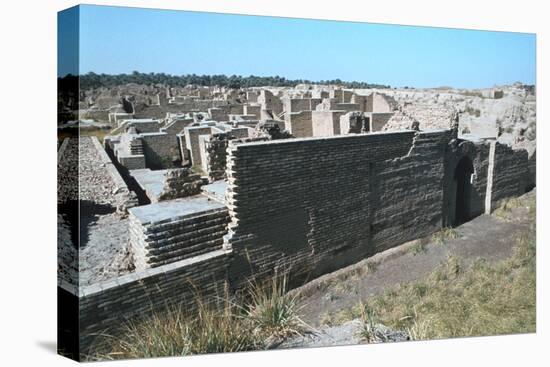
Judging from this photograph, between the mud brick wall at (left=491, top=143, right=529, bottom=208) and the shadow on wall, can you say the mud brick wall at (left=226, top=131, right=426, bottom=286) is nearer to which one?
the shadow on wall

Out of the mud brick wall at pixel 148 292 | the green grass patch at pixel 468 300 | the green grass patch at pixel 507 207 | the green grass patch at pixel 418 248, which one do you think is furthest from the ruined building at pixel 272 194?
the green grass patch at pixel 468 300

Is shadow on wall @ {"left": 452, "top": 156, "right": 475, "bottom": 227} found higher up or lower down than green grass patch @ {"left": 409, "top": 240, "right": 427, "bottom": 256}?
higher up

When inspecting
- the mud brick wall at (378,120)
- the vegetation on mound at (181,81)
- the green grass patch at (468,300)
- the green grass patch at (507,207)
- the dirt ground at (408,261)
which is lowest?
the green grass patch at (468,300)

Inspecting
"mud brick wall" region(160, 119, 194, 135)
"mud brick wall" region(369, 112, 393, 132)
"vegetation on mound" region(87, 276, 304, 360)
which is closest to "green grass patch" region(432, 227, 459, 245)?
"mud brick wall" region(369, 112, 393, 132)

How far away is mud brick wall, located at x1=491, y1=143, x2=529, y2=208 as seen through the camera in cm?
1031

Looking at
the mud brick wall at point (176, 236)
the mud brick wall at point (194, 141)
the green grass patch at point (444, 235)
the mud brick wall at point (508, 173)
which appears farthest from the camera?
the mud brick wall at point (508, 173)

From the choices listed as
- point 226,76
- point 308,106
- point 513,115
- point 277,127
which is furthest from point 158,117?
point 513,115

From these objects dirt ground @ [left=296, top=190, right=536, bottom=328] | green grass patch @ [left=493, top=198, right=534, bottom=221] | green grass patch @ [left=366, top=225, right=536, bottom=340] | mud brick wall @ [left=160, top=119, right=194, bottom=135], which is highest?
mud brick wall @ [left=160, top=119, right=194, bottom=135]

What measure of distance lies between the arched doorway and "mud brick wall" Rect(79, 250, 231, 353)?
4961 millimetres

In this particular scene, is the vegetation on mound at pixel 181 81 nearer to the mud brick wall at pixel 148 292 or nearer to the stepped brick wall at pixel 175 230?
the stepped brick wall at pixel 175 230

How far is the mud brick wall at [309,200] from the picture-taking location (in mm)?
6652

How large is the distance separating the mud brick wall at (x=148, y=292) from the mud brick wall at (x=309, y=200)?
328 millimetres

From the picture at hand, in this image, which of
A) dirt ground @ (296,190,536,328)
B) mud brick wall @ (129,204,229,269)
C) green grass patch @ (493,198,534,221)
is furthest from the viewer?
green grass patch @ (493,198,534,221)

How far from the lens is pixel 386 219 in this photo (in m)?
8.57
